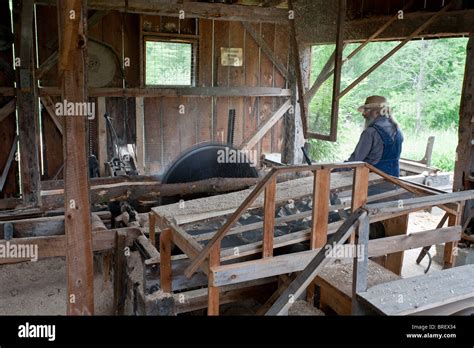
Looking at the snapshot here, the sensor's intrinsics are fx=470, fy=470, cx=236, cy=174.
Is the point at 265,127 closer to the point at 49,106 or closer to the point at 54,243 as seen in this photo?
the point at 49,106

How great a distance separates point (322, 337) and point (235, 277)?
70 cm

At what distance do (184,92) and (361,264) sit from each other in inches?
250

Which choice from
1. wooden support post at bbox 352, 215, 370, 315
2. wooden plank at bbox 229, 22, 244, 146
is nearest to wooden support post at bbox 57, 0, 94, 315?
wooden support post at bbox 352, 215, 370, 315

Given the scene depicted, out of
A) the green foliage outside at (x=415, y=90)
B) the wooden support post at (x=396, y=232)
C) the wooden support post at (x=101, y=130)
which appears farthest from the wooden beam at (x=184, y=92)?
the wooden support post at (x=396, y=232)

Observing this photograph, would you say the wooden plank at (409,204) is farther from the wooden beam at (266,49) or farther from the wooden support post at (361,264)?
the wooden beam at (266,49)

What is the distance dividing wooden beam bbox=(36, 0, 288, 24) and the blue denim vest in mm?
2864

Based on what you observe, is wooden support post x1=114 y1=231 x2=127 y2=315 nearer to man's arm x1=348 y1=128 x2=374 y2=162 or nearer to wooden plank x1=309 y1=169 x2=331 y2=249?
wooden plank x1=309 y1=169 x2=331 y2=249

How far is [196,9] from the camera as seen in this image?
647 cm

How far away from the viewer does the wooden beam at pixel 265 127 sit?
9625 millimetres

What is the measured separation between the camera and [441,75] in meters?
15.1

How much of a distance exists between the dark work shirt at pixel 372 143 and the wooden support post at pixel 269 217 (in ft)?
7.47

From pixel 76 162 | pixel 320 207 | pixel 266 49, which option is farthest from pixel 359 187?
pixel 266 49

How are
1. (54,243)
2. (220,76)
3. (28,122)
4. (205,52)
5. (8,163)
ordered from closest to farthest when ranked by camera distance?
(54,243) → (28,122) → (8,163) → (205,52) → (220,76)

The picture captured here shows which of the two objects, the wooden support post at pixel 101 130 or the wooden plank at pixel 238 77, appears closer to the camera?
the wooden support post at pixel 101 130
